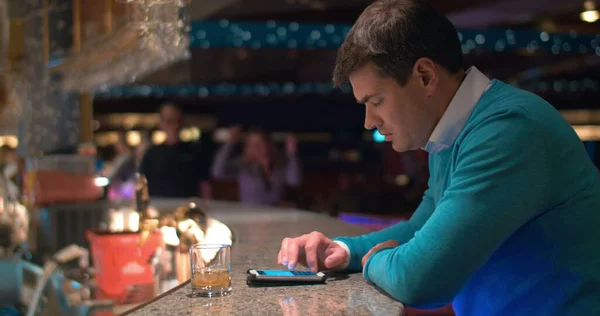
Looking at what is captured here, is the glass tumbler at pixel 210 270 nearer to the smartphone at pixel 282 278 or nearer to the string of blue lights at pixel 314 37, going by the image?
the smartphone at pixel 282 278

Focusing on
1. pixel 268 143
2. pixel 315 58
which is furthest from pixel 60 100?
pixel 315 58

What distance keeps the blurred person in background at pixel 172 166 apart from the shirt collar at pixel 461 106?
3.84 meters

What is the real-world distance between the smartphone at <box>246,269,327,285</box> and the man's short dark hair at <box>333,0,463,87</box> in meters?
0.47

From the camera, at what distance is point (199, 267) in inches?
55.9

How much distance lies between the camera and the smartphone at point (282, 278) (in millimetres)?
1463

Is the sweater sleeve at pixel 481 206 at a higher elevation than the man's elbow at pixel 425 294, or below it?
higher

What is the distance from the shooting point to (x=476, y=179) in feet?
3.94

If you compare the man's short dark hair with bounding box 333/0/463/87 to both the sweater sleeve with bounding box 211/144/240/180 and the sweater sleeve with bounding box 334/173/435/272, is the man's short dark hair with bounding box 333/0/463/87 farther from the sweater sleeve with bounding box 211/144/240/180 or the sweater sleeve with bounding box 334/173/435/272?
the sweater sleeve with bounding box 211/144/240/180

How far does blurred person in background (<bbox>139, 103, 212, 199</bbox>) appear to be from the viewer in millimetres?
5145

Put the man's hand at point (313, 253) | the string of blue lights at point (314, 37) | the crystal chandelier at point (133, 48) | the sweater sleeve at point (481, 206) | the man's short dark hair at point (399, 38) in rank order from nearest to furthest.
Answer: the sweater sleeve at point (481, 206)
the man's short dark hair at point (399, 38)
the man's hand at point (313, 253)
the crystal chandelier at point (133, 48)
the string of blue lights at point (314, 37)

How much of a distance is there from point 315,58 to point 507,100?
8.69 metres

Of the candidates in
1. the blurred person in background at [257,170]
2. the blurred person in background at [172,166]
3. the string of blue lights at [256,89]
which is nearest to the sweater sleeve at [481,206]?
the blurred person in background at [172,166]

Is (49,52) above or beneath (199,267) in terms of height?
above

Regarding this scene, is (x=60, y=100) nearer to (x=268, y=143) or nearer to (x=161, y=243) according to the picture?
(x=268, y=143)
